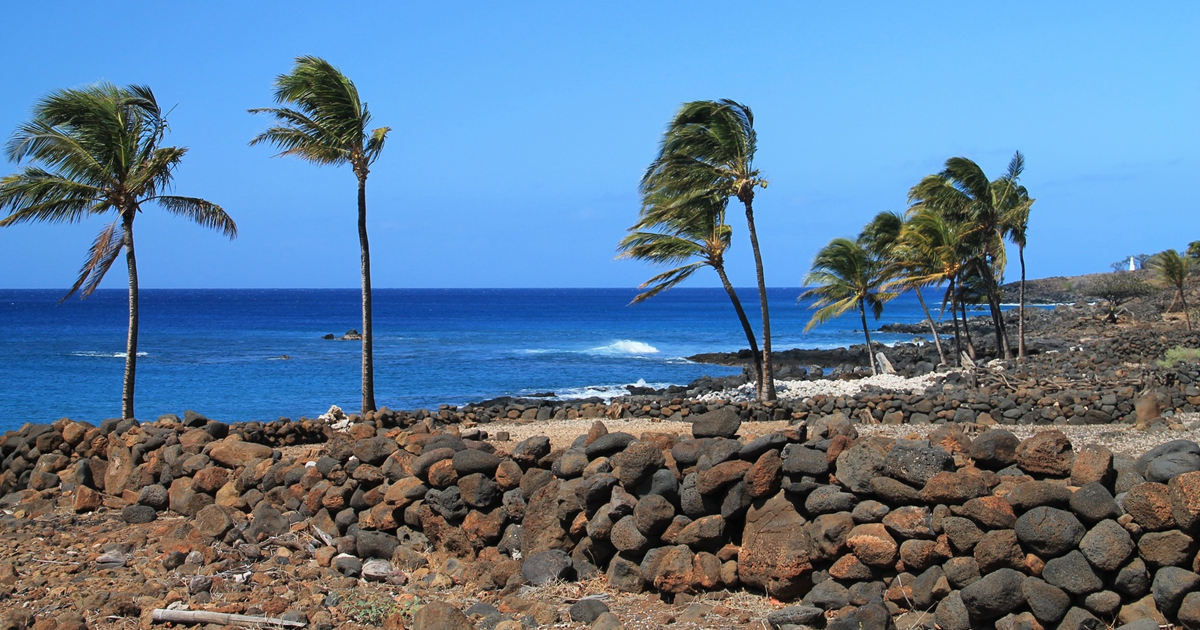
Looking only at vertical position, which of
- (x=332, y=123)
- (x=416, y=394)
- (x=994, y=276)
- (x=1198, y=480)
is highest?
(x=332, y=123)

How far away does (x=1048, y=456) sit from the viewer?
6.82 metres

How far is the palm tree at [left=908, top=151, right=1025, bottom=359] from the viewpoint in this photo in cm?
3086

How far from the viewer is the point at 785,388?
88.2ft

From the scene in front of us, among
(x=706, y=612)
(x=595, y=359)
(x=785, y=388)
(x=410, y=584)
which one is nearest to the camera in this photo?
(x=706, y=612)

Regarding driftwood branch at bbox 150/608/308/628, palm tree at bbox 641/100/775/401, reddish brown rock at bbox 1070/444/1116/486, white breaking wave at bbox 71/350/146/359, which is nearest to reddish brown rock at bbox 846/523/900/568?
reddish brown rock at bbox 1070/444/1116/486

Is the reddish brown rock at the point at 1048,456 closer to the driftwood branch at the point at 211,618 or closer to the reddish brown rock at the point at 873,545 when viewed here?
the reddish brown rock at the point at 873,545

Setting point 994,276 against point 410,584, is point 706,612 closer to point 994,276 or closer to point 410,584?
point 410,584

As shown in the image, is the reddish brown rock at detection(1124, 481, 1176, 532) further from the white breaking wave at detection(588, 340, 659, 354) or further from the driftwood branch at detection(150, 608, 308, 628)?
the white breaking wave at detection(588, 340, 659, 354)

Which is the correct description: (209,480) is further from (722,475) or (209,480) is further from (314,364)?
(314,364)

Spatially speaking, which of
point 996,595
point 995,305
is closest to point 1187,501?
point 996,595

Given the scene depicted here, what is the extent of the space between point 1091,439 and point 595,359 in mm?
36408

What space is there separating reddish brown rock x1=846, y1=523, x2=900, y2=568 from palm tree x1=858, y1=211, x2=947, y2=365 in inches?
964

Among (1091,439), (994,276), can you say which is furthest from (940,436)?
(994,276)

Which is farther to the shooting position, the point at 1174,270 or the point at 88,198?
the point at 1174,270
